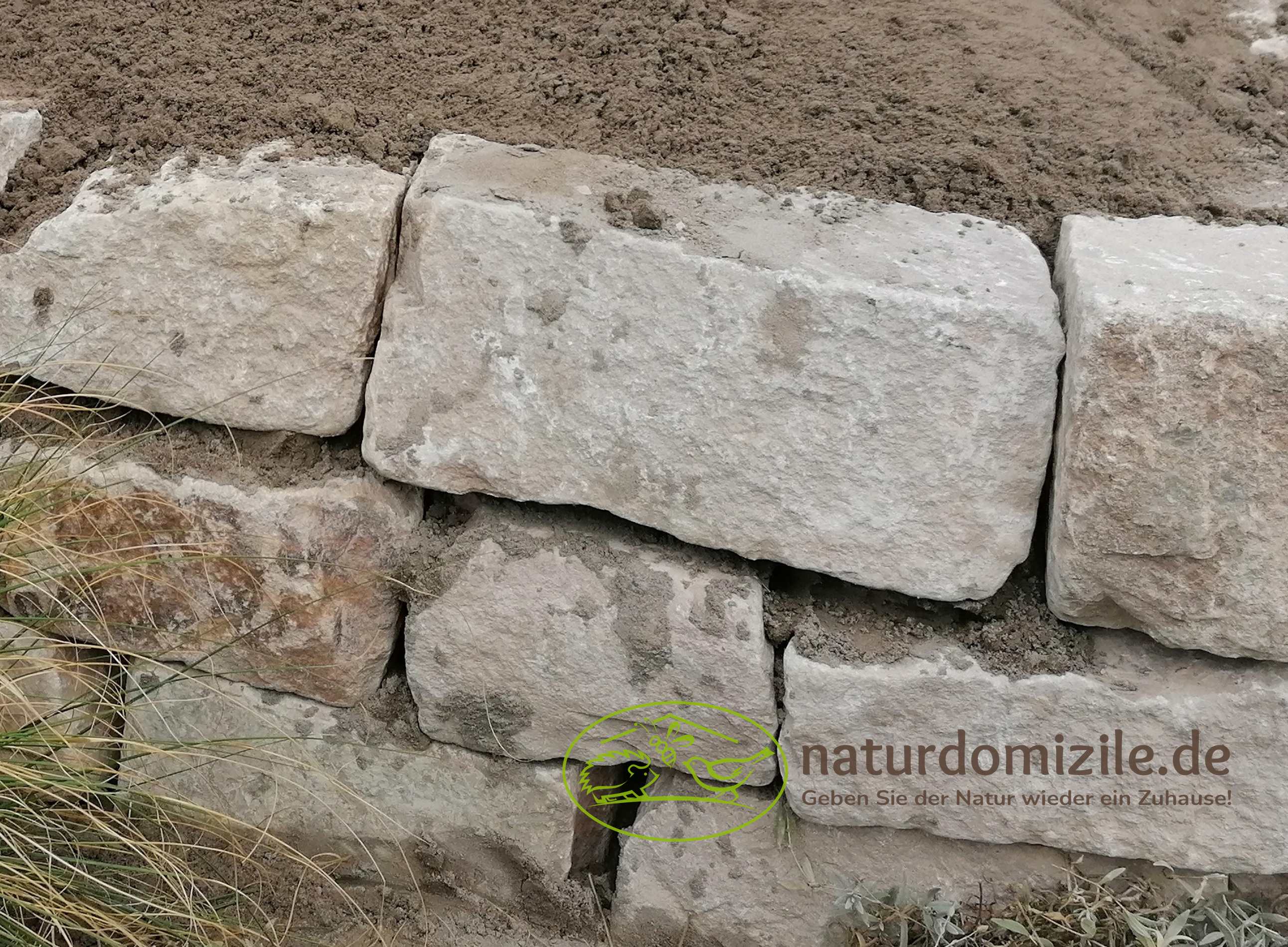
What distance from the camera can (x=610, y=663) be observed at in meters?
1.81

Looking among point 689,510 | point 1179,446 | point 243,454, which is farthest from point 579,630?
point 1179,446

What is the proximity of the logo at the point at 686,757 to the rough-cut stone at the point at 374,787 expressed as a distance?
0.28 ft

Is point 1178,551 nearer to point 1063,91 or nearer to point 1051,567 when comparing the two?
point 1051,567

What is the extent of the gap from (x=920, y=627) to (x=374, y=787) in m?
1.02

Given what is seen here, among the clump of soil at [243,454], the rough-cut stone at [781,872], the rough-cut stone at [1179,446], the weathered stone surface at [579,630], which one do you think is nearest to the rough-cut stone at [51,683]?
the clump of soil at [243,454]

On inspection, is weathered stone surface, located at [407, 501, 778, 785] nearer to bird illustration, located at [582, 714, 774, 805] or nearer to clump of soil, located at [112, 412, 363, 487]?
bird illustration, located at [582, 714, 774, 805]

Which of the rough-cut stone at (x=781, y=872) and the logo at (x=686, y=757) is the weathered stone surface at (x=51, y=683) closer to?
the logo at (x=686, y=757)

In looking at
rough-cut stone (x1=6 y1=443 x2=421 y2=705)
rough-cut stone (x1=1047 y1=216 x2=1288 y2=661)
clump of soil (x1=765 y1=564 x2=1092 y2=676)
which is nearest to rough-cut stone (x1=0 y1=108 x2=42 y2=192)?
rough-cut stone (x1=6 y1=443 x2=421 y2=705)

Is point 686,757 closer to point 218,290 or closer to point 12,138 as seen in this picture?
point 218,290

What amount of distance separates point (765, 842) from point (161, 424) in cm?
127

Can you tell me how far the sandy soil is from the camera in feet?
6.03

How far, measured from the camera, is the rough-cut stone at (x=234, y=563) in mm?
1845

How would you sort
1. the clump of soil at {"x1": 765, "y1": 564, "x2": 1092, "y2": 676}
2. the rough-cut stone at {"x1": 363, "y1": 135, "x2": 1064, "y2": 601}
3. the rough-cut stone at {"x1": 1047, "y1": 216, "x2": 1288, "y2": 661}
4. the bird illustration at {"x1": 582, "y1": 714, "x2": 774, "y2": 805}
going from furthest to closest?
the bird illustration at {"x1": 582, "y1": 714, "x2": 774, "y2": 805}, the clump of soil at {"x1": 765, "y1": 564, "x2": 1092, "y2": 676}, the rough-cut stone at {"x1": 363, "y1": 135, "x2": 1064, "y2": 601}, the rough-cut stone at {"x1": 1047, "y1": 216, "x2": 1288, "y2": 661}

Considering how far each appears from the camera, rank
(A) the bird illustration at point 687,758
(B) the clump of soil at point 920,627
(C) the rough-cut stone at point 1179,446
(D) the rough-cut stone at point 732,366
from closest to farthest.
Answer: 1. (C) the rough-cut stone at point 1179,446
2. (D) the rough-cut stone at point 732,366
3. (B) the clump of soil at point 920,627
4. (A) the bird illustration at point 687,758
